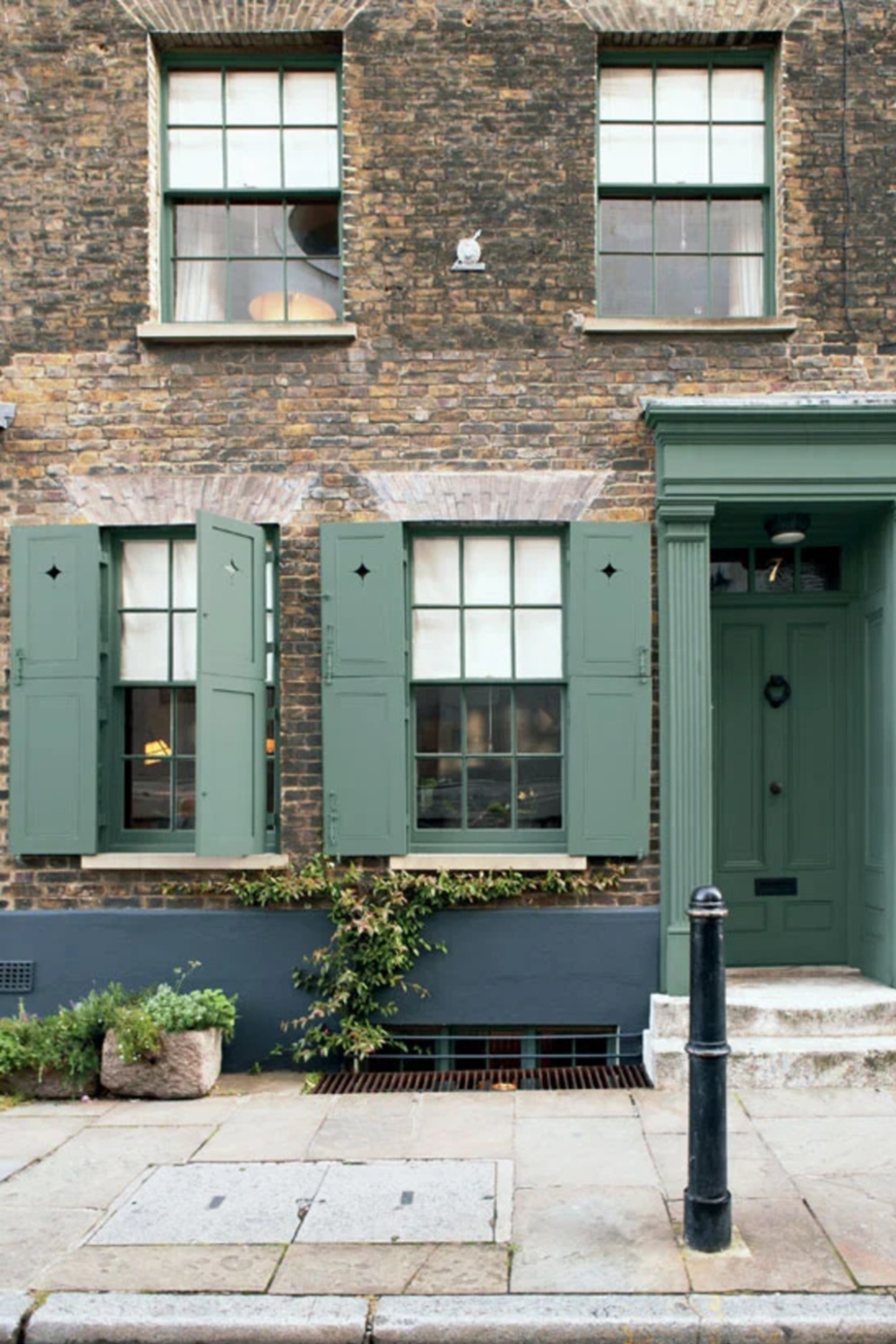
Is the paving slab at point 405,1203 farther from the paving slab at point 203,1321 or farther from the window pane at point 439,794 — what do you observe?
the window pane at point 439,794

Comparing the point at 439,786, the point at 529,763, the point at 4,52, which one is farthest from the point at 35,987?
the point at 4,52

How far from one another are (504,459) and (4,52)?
155 inches

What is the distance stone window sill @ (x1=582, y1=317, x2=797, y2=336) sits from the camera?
22.7 ft

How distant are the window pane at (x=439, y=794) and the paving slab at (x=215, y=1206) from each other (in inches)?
91.6

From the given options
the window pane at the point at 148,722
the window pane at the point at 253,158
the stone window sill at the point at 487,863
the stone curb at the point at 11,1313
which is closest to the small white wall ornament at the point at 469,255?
the window pane at the point at 253,158

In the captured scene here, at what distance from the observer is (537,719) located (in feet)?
23.2

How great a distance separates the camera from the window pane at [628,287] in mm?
7191

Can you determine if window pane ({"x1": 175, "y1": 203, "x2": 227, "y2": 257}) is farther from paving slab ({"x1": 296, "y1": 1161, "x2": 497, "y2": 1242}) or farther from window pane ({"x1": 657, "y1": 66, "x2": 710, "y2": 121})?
paving slab ({"x1": 296, "y1": 1161, "x2": 497, "y2": 1242})

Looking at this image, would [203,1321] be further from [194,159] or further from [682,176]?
[682,176]

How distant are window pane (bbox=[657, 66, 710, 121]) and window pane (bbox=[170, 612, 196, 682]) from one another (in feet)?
14.0

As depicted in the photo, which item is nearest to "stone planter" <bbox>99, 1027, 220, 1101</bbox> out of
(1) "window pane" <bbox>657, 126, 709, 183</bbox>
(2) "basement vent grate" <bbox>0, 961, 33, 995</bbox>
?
(2) "basement vent grate" <bbox>0, 961, 33, 995</bbox>

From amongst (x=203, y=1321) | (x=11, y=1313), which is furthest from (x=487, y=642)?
(x=11, y=1313)

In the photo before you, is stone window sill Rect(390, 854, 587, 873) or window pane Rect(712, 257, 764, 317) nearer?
stone window sill Rect(390, 854, 587, 873)

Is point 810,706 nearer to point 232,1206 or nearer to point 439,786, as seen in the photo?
point 439,786
